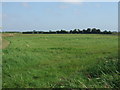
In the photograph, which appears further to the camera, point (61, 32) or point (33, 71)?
point (61, 32)

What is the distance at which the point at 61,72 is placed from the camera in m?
8.57

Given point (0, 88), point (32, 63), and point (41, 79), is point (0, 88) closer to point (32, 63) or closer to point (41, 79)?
point (41, 79)

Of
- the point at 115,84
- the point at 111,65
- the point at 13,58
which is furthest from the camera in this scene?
the point at 13,58

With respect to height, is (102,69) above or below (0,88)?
above

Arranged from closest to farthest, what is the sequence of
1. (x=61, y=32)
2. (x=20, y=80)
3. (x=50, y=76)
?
(x=20, y=80)
(x=50, y=76)
(x=61, y=32)

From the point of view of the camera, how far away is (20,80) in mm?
7258

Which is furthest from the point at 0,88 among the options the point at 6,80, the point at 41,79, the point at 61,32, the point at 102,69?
the point at 61,32

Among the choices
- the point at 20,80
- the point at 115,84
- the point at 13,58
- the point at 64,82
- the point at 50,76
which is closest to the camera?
the point at 115,84

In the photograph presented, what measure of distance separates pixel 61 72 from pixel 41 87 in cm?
194

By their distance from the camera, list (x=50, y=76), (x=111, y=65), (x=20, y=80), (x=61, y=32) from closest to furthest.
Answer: (x=111, y=65)
(x=20, y=80)
(x=50, y=76)
(x=61, y=32)

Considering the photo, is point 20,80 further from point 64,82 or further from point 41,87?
point 64,82

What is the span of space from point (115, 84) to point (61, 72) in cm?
386

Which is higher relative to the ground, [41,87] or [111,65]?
[111,65]

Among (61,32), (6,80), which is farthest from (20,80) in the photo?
(61,32)
